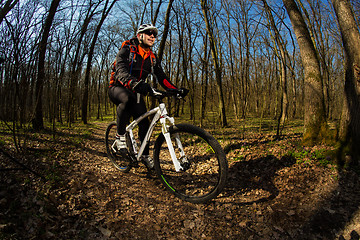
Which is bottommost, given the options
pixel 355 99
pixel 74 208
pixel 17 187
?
pixel 74 208

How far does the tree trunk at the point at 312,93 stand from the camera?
3.64 meters

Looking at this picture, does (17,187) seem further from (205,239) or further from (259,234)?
(259,234)

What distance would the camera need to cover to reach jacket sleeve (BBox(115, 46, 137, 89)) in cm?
263

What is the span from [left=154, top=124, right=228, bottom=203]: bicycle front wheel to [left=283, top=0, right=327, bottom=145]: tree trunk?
6.85 ft

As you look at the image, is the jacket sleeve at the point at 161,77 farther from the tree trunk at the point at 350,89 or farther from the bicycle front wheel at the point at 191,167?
the tree trunk at the point at 350,89

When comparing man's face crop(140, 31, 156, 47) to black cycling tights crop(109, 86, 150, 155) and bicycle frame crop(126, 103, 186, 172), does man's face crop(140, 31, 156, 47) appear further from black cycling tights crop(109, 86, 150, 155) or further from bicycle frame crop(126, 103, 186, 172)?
bicycle frame crop(126, 103, 186, 172)

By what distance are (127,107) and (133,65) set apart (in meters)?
0.70

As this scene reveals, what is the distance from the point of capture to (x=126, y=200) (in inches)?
100

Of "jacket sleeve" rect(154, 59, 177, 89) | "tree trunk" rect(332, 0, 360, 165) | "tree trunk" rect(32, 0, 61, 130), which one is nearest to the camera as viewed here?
"tree trunk" rect(332, 0, 360, 165)

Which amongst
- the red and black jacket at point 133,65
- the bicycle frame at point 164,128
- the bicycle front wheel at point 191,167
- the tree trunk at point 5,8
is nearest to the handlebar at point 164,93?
the bicycle frame at point 164,128

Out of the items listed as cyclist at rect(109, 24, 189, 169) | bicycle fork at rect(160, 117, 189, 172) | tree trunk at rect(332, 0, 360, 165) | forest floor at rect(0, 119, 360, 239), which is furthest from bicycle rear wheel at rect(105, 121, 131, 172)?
tree trunk at rect(332, 0, 360, 165)

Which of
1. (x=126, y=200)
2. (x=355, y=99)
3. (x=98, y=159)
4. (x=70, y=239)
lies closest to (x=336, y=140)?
(x=355, y=99)

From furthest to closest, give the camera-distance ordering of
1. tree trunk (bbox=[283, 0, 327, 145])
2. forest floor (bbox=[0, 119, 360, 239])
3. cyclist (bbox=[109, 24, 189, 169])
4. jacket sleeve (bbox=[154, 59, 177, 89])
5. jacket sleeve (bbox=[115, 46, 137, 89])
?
tree trunk (bbox=[283, 0, 327, 145]), jacket sleeve (bbox=[154, 59, 177, 89]), cyclist (bbox=[109, 24, 189, 169]), jacket sleeve (bbox=[115, 46, 137, 89]), forest floor (bbox=[0, 119, 360, 239])

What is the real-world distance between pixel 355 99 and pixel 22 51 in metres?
6.10
